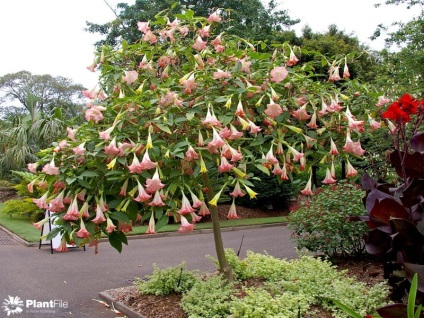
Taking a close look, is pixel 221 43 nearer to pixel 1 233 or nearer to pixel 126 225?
pixel 126 225

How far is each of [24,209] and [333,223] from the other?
11.9 meters

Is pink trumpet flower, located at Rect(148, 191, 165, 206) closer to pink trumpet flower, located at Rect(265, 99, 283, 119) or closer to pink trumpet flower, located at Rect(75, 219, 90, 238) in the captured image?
pink trumpet flower, located at Rect(75, 219, 90, 238)

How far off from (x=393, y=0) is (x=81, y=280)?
14.5 metres

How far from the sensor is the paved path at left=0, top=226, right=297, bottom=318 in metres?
6.79

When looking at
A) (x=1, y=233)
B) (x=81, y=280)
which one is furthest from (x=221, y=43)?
(x=1, y=233)

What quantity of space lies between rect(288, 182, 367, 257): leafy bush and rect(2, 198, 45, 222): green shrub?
10.1 meters

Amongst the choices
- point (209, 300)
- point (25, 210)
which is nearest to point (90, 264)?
point (209, 300)

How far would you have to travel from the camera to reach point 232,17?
60.6 feet

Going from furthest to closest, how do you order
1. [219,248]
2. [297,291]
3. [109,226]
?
[219,248]
[297,291]
[109,226]

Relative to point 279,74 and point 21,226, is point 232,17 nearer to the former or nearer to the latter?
point 21,226

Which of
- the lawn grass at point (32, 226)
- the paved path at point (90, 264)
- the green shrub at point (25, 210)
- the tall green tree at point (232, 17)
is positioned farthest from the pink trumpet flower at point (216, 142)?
the tall green tree at point (232, 17)

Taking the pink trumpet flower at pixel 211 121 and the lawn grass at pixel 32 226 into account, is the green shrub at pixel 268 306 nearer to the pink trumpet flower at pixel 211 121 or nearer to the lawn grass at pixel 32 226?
the pink trumpet flower at pixel 211 121

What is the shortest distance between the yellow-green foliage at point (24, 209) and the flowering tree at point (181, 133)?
1150 cm

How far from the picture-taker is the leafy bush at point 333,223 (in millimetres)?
7473
